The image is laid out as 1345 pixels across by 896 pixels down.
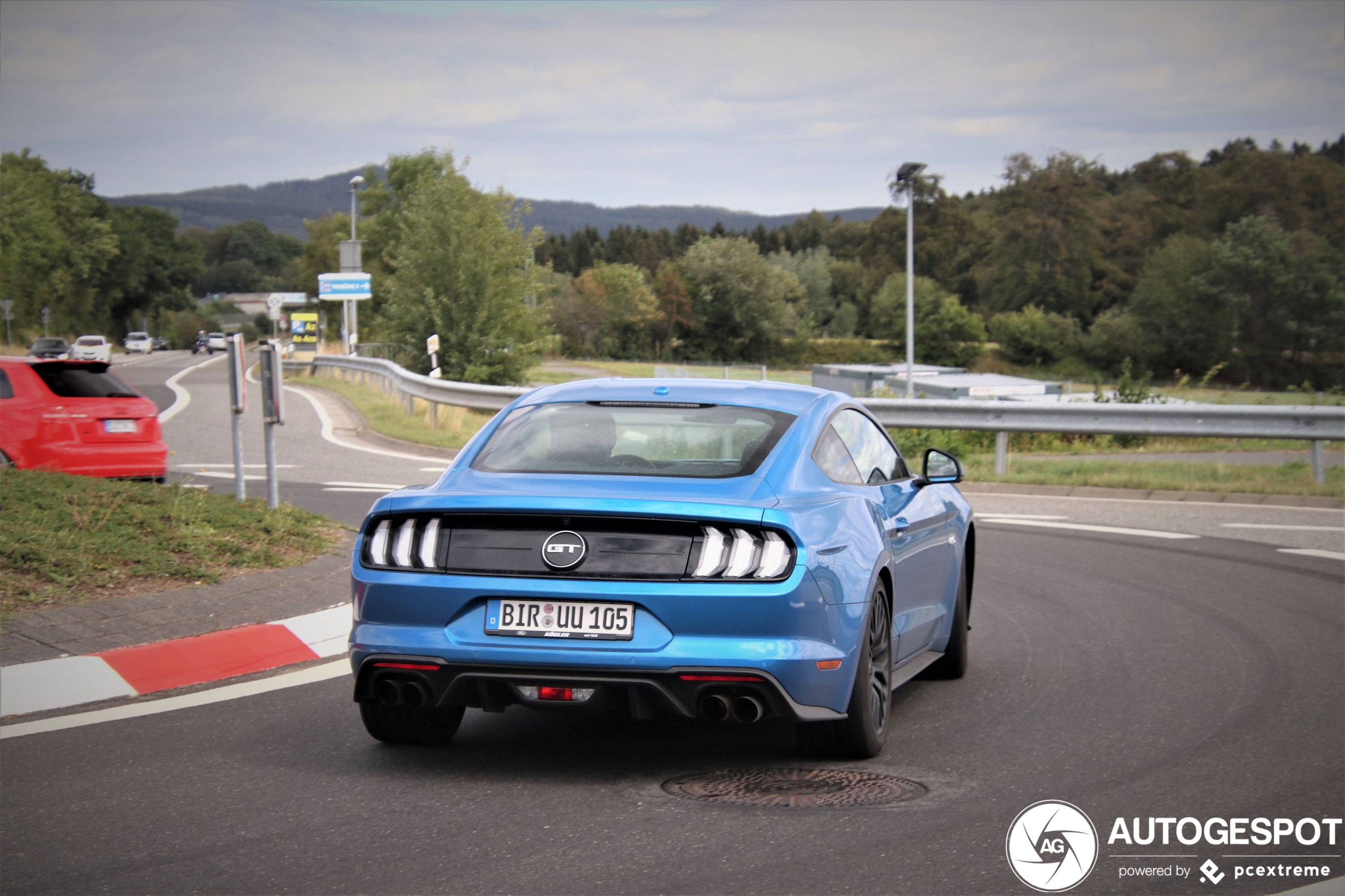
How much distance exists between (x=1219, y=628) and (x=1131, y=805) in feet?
12.6

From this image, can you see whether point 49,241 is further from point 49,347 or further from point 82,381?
point 82,381

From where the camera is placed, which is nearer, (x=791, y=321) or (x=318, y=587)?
(x=318, y=587)

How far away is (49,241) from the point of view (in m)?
43.2

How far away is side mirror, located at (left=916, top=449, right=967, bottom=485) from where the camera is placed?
6.46 meters

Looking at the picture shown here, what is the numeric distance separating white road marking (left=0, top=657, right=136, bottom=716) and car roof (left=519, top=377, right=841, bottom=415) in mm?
2305

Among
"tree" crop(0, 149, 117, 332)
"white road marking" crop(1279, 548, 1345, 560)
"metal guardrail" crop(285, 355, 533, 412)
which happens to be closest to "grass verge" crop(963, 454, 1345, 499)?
"white road marking" crop(1279, 548, 1345, 560)

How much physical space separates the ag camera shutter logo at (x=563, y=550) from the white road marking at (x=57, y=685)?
2.59 metres

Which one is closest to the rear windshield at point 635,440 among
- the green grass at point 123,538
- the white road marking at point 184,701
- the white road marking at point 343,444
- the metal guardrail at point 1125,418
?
the white road marking at point 184,701

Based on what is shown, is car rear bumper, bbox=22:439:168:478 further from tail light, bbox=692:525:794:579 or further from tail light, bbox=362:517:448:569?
tail light, bbox=692:525:794:579

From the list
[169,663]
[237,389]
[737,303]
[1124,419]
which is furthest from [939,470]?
[737,303]

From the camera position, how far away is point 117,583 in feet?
25.3

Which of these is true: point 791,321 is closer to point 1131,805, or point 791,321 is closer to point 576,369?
point 576,369

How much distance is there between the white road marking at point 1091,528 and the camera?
1242 centimetres

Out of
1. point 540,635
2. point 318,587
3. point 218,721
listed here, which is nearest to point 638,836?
→ point 540,635
